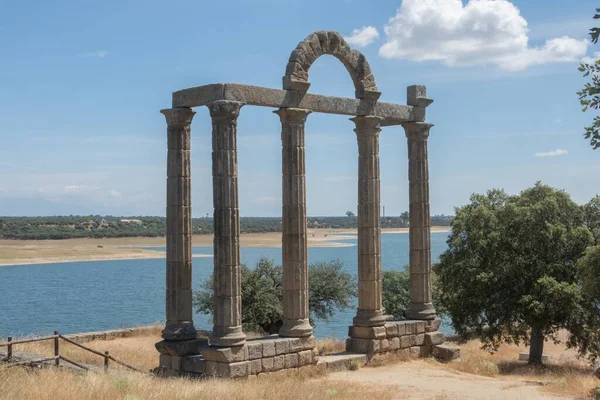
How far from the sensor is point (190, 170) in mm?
18188

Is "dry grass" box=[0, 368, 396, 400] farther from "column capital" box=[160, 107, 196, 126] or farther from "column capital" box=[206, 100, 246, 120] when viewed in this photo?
"column capital" box=[160, 107, 196, 126]

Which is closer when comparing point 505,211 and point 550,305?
point 550,305

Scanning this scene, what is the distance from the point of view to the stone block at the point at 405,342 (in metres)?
21.3

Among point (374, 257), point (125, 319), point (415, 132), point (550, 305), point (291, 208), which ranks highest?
point (415, 132)

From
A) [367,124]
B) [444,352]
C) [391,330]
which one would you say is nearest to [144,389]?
[391,330]

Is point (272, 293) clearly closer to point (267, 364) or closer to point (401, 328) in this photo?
point (401, 328)

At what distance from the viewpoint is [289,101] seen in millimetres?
18516

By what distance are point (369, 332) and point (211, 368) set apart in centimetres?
516

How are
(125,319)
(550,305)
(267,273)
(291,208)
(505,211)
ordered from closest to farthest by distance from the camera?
(291,208), (550,305), (505,211), (267,273), (125,319)

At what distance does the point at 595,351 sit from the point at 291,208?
13710 mm

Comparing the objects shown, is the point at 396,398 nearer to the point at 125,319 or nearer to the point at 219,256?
the point at 219,256

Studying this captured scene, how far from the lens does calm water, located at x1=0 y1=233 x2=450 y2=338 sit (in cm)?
4656

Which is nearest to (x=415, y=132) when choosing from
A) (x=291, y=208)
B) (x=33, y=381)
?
(x=291, y=208)

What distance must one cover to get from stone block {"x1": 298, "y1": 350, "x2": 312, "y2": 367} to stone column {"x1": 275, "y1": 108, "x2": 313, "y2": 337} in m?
0.45
